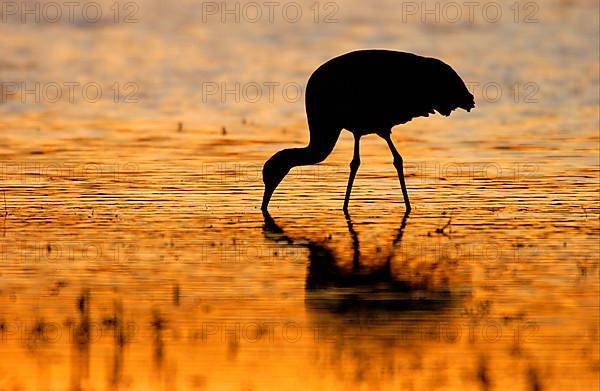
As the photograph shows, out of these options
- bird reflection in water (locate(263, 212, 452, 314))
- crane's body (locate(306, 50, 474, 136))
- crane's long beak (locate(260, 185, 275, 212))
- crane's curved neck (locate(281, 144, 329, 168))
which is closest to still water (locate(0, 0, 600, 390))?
bird reflection in water (locate(263, 212, 452, 314))

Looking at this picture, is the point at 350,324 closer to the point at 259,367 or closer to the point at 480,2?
the point at 259,367

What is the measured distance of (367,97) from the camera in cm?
1557

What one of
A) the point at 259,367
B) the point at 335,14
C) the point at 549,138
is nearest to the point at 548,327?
the point at 259,367

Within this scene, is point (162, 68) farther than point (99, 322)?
Yes

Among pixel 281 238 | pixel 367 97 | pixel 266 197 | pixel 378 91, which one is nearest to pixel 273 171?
pixel 266 197

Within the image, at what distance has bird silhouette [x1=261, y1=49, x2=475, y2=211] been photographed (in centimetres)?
1553

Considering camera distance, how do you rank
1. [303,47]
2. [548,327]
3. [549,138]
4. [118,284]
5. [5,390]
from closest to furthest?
[5,390] → [548,327] → [118,284] → [549,138] → [303,47]

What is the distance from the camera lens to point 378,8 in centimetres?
4091

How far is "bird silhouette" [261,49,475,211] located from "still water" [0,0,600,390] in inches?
20.1

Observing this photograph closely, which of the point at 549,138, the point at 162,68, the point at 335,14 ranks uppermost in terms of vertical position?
the point at 335,14

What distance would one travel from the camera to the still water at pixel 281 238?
9156 millimetres

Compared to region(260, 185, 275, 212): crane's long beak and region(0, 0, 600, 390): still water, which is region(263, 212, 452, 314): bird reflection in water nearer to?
region(0, 0, 600, 390): still water

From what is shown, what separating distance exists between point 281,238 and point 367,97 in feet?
8.33

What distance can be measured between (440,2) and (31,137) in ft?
73.1
